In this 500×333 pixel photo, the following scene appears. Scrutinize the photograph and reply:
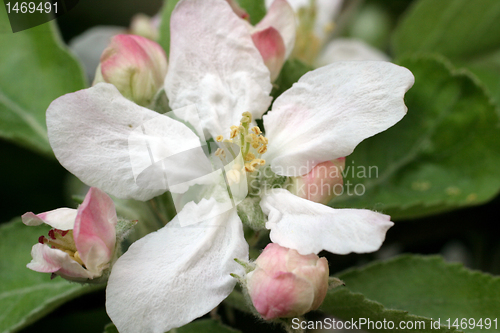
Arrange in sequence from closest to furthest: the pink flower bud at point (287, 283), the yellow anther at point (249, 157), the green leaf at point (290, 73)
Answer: the pink flower bud at point (287, 283), the yellow anther at point (249, 157), the green leaf at point (290, 73)

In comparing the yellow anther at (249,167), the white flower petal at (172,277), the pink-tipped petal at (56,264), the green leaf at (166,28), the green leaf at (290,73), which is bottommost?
the white flower petal at (172,277)

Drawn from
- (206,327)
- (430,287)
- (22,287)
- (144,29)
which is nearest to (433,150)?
(430,287)

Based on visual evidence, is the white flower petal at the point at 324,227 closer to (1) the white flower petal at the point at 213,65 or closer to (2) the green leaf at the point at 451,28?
(1) the white flower petal at the point at 213,65

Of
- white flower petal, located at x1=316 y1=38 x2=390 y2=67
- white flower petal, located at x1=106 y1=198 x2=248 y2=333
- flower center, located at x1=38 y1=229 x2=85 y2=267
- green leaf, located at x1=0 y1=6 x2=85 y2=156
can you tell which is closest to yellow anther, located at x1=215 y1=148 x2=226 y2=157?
white flower petal, located at x1=106 y1=198 x2=248 y2=333

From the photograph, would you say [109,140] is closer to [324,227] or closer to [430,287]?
[324,227]

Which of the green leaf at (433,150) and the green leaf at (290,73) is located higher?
the green leaf at (290,73)

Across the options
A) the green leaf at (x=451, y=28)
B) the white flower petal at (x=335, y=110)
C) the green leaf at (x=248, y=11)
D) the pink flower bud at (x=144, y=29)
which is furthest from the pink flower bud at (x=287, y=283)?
the green leaf at (x=451, y=28)

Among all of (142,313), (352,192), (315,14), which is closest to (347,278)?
(352,192)
